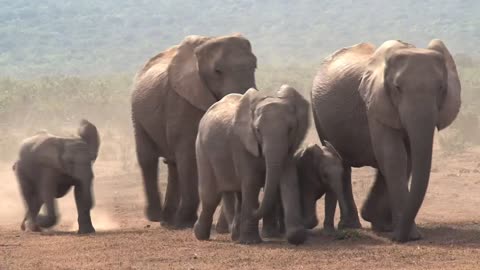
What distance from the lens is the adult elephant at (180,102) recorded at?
15305 mm

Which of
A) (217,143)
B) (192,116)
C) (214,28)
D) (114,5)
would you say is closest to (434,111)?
(217,143)

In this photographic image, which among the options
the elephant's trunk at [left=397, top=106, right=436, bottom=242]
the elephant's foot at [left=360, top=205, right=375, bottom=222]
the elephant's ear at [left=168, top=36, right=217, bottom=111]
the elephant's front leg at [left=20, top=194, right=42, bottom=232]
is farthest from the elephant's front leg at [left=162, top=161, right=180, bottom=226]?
the elephant's trunk at [left=397, top=106, right=436, bottom=242]

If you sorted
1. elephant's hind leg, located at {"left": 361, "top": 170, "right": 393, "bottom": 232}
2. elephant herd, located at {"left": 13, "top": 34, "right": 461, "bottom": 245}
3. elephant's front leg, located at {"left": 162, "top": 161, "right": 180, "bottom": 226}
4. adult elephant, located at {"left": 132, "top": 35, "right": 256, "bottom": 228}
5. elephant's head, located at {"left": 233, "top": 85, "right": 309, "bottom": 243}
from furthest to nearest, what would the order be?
elephant's front leg, located at {"left": 162, "top": 161, "right": 180, "bottom": 226}
adult elephant, located at {"left": 132, "top": 35, "right": 256, "bottom": 228}
elephant's hind leg, located at {"left": 361, "top": 170, "right": 393, "bottom": 232}
elephant herd, located at {"left": 13, "top": 34, "right": 461, "bottom": 245}
elephant's head, located at {"left": 233, "top": 85, "right": 309, "bottom": 243}

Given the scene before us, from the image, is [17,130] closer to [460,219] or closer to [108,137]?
[108,137]

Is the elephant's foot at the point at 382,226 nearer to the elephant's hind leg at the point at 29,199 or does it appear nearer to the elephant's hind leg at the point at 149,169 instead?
the elephant's hind leg at the point at 149,169

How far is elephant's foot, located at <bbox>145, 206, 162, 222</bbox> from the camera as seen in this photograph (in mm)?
17734

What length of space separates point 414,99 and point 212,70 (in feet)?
12.2

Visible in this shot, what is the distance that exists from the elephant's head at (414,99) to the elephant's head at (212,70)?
211cm

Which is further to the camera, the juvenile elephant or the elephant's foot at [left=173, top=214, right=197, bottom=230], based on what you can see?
the elephant's foot at [left=173, top=214, right=197, bottom=230]

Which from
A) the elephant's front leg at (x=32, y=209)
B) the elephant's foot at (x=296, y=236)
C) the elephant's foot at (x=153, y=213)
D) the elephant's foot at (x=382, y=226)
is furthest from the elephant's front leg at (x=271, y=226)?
the elephant's foot at (x=153, y=213)

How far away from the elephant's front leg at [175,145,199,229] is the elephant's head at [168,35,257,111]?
2.13ft

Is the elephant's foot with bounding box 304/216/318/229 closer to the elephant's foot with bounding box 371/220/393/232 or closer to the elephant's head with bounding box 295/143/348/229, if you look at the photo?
the elephant's head with bounding box 295/143/348/229

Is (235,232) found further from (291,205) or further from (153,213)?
(153,213)

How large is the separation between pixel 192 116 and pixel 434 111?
435 centimetres
